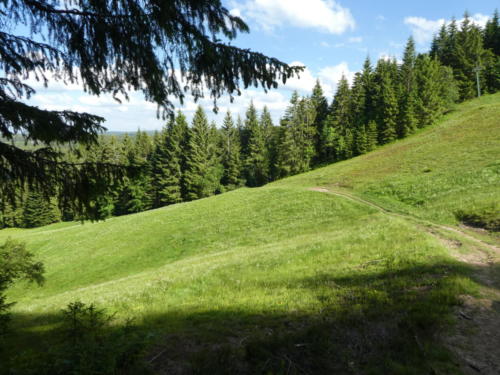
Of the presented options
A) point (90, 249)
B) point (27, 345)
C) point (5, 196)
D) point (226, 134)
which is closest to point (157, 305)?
point (27, 345)

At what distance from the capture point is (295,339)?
16.5ft

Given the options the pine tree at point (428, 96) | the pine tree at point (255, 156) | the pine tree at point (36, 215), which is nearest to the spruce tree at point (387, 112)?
the pine tree at point (428, 96)

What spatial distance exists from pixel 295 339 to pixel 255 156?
2655 inches

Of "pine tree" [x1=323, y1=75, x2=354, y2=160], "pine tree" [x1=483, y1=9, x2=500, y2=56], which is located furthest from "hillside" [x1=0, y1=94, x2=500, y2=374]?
"pine tree" [x1=483, y1=9, x2=500, y2=56]

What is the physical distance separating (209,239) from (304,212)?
935 cm

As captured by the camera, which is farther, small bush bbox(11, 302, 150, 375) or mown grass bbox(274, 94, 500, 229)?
mown grass bbox(274, 94, 500, 229)

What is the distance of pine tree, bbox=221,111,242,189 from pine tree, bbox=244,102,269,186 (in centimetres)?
282

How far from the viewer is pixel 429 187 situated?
84.7 feet

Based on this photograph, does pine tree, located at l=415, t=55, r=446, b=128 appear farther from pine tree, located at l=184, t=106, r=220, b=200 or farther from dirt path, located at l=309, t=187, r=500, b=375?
dirt path, located at l=309, t=187, r=500, b=375

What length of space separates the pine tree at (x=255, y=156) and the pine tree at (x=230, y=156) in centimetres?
282

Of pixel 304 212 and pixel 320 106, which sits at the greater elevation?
pixel 320 106

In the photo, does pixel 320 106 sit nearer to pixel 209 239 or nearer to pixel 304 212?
pixel 304 212

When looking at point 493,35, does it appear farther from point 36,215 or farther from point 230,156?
point 36,215

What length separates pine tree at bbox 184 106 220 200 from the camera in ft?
203
